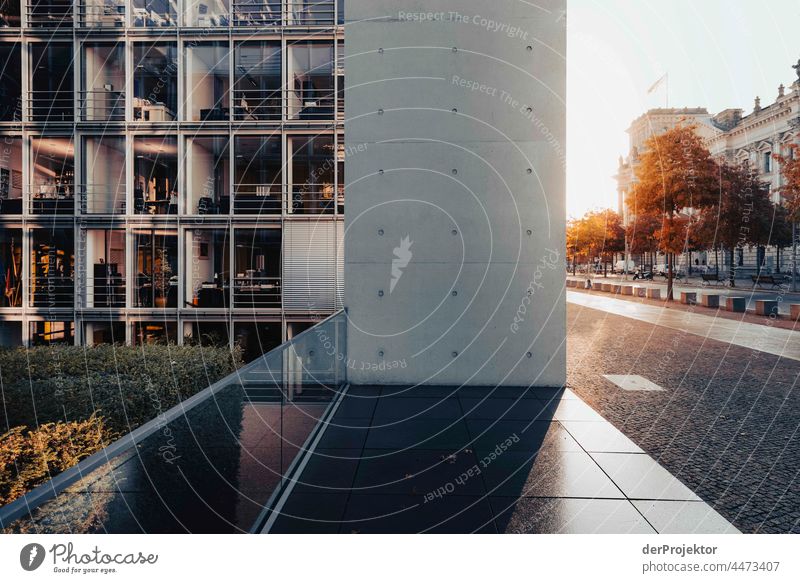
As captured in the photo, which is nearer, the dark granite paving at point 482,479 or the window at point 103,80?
the dark granite paving at point 482,479

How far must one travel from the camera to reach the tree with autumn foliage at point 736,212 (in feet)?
76.9

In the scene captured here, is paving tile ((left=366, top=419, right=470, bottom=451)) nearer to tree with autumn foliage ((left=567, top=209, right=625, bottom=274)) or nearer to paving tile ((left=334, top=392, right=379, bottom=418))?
paving tile ((left=334, top=392, right=379, bottom=418))

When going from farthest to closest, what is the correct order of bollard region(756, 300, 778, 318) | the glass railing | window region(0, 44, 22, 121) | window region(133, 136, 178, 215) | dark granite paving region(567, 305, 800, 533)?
1. window region(0, 44, 22, 121)
2. window region(133, 136, 178, 215)
3. bollard region(756, 300, 778, 318)
4. dark granite paving region(567, 305, 800, 533)
5. the glass railing

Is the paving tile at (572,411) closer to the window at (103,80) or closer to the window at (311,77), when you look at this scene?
the window at (311,77)

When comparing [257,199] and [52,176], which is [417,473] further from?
[52,176]

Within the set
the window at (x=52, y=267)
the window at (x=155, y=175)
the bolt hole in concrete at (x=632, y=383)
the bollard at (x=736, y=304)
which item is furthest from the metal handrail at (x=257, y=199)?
the bollard at (x=736, y=304)

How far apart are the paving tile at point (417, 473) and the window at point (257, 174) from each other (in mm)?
14153

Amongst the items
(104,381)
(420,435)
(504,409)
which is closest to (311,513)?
(420,435)

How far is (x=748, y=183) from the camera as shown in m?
24.2

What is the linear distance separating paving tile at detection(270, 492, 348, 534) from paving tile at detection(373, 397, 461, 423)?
212 centimetres

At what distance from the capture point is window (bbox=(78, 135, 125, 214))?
1825cm

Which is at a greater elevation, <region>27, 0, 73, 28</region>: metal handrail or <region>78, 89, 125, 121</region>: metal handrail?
<region>27, 0, 73, 28</region>: metal handrail
